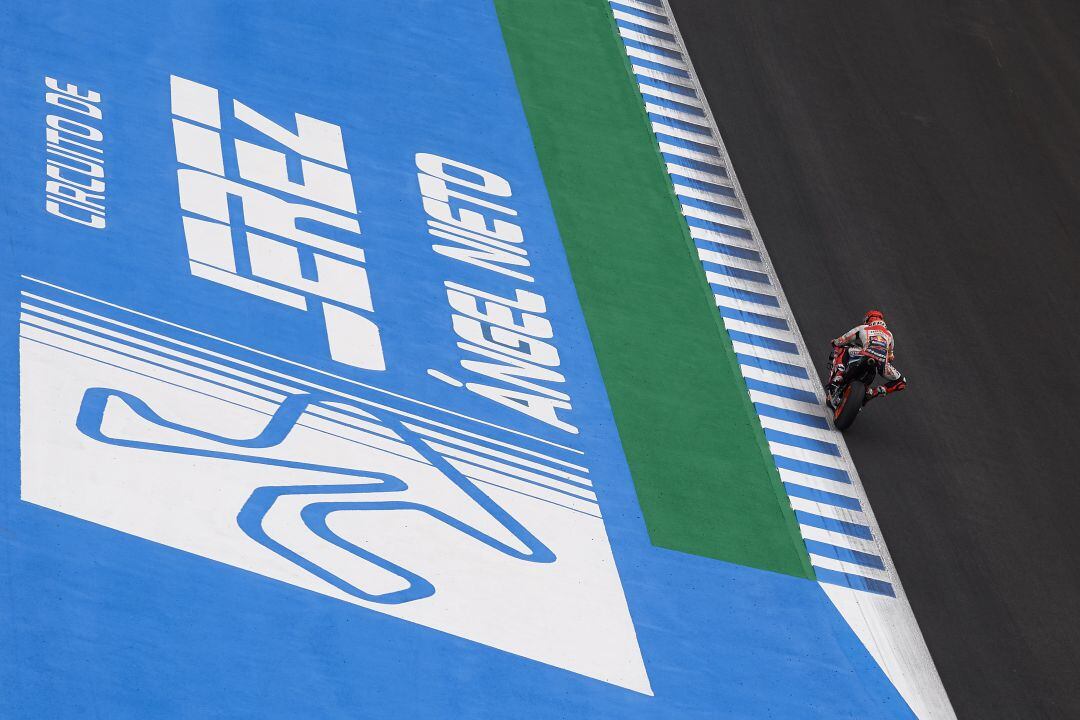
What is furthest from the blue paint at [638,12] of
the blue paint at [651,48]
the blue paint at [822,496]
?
the blue paint at [822,496]

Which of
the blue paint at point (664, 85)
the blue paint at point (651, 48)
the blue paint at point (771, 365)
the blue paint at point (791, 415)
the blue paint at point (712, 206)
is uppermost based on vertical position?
Answer: the blue paint at point (651, 48)

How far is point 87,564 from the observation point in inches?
468

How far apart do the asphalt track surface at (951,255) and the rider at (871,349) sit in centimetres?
76

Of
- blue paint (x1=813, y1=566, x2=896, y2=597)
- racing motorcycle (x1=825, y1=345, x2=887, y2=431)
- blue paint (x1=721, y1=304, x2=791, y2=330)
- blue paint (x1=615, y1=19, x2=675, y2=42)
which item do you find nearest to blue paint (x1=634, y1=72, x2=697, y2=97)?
blue paint (x1=615, y1=19, x2=675, y2=42)

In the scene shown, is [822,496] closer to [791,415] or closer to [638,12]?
[791,415]

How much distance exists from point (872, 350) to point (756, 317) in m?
2.26

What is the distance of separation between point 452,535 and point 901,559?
5.02m

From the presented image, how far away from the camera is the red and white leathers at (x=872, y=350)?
1553 centimetres

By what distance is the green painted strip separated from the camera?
47.7 feet

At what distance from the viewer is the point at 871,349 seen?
50.9 ft

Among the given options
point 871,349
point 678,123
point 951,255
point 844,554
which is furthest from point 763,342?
point 678,123

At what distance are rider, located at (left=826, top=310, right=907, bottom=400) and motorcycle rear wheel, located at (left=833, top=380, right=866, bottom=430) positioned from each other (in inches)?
5.3

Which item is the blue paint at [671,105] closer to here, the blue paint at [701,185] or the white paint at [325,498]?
the blue paint at [701,185]

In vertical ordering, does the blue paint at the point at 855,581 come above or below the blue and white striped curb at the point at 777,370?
below
